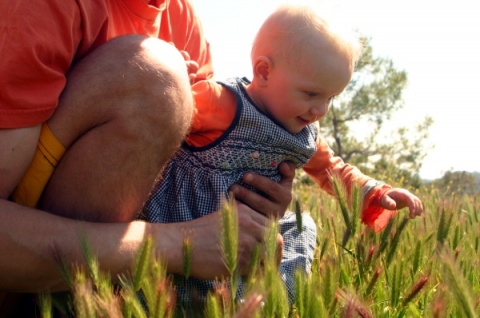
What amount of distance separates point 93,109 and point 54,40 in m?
0.18

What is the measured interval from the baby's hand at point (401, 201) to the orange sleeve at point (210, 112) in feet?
2.15

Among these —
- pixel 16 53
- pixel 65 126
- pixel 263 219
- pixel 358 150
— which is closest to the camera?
pixel 16 53

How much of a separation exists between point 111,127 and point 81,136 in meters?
0.09

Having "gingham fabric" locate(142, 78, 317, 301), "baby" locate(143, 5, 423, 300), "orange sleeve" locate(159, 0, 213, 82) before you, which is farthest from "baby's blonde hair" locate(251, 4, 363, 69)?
"orange sleeve" locate(159, 0, 213, 82)

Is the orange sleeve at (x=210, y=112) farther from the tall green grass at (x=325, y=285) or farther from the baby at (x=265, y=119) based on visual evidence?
the tall green grass at (x=325, y=285)

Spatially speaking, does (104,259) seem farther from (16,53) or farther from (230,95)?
(230,95)

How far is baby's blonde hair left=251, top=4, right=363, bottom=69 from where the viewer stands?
2035 mm

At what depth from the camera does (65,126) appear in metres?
1.59

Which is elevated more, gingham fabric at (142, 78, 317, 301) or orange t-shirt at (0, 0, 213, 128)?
orange t-shirt at (0, 0, 213, 128)

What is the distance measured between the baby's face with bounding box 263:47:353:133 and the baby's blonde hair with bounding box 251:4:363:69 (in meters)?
0.03

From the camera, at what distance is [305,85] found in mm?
2025

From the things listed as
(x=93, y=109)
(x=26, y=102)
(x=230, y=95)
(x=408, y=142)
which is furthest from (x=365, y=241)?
(x=408, y=142)

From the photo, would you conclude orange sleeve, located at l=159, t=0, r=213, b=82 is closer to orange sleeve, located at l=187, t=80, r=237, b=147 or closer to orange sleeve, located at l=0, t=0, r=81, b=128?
orange sleeve, located at l=187, t=80, r=237, b=147

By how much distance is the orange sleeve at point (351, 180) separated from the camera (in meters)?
2.38
